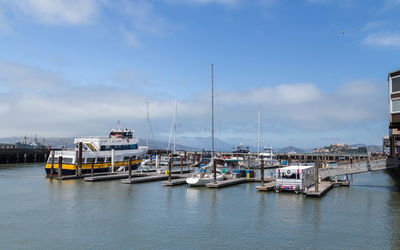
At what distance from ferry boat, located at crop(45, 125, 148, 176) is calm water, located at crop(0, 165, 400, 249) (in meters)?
15.5

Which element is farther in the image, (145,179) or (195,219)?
(145,179)

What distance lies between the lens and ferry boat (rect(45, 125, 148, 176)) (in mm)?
62469

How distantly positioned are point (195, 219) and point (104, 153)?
137 ft

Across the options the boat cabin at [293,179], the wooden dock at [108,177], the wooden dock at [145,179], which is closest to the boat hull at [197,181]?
the wooden dock at [145,179]

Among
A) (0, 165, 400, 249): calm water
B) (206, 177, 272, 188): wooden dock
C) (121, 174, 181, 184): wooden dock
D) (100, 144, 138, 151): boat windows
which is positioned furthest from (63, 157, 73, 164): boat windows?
(206, 177, 272, 188): wooden dock

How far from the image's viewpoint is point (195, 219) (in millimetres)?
30812

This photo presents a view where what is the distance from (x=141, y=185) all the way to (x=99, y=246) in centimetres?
3102

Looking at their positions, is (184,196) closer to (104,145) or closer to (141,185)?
(141,185)

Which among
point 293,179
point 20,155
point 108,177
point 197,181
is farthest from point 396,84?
point 20,155

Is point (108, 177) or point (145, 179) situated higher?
point (108, 177)

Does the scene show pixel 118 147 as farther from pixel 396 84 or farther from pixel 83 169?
pixel 396 84

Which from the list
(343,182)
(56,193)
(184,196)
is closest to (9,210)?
(56,193)

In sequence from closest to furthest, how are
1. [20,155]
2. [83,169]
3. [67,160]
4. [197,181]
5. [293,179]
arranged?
[293,179], [197,181], [67,160], [83,169], [20,155]

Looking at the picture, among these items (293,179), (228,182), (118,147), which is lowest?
(228,182)
